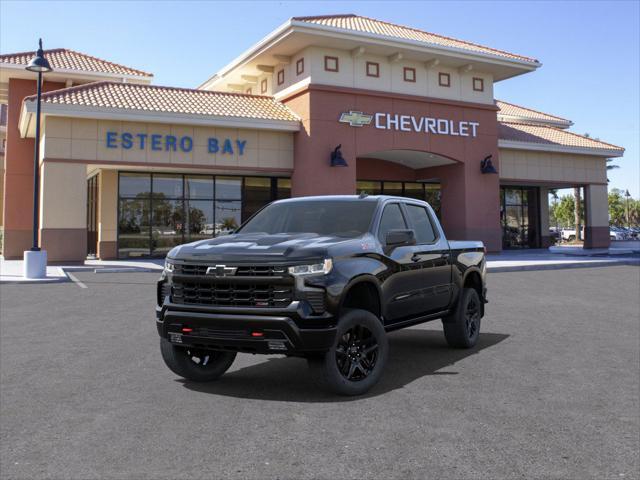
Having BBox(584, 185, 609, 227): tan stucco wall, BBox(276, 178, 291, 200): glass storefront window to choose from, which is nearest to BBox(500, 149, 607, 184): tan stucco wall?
BBox(584, 185, 609, 227): tan stucco wall

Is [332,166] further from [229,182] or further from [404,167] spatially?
[404,167]

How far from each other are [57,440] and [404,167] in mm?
30271

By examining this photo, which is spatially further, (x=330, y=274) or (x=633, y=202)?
(x=633, y=202)

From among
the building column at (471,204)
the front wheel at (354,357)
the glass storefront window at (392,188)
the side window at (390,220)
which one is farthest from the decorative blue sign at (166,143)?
the front wheel at (354,357)

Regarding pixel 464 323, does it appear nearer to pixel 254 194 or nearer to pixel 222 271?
pixel 222 271

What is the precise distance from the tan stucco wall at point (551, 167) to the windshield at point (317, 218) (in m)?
26.7

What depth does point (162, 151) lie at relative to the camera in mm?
24203

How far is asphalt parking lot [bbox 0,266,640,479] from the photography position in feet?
13.0

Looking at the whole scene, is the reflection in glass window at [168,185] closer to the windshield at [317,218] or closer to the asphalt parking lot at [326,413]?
the asphalt parking lot at [326,413]

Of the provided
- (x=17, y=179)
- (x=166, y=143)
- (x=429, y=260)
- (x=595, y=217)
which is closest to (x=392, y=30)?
(x=166, y=143)

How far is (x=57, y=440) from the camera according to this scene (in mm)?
4430

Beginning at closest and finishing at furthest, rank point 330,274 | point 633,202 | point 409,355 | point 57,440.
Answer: point 57,440, point 330,274, point 409,355, point 633,202

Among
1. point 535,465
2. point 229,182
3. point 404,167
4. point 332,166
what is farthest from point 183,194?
point 535,465

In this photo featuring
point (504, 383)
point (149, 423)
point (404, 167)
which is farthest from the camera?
point (404, 167)
